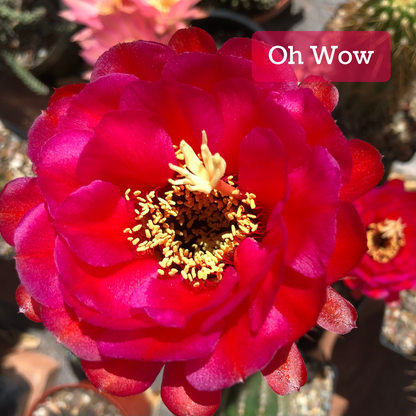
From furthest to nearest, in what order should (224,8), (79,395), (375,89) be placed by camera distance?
(224,8)
(79,395)
(375,89)

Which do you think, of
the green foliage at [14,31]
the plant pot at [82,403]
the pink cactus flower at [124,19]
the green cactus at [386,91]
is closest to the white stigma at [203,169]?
the pink cactus flower at [124,19]

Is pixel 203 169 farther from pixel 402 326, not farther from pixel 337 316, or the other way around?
pixel 402 326

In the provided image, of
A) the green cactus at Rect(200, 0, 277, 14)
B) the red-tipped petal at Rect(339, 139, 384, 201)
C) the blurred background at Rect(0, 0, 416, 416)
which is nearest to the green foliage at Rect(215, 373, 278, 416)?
the blurred background at Rect(0, 0, 416, 416)

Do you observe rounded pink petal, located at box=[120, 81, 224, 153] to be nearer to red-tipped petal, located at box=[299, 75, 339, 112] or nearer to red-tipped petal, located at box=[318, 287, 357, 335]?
red-tipped petal, located at box=[299, 75, 339, 112]

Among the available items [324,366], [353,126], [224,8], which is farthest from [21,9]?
[324,366]

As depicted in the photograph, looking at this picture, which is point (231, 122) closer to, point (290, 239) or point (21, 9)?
point (290, 239)

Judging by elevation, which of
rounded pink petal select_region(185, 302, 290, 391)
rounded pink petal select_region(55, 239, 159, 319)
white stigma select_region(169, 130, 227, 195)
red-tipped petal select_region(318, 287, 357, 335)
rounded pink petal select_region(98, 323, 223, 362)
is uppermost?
white stigma select_region(169, 130, 227, 195)

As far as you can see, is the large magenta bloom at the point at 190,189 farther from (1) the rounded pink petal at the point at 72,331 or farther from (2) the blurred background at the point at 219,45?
(2) the blurred background at the point at 219,45
